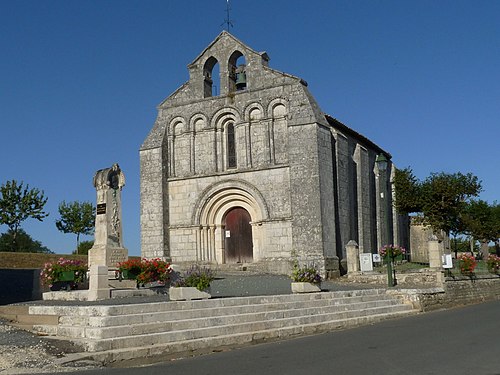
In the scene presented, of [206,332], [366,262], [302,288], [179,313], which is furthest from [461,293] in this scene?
[179,313]

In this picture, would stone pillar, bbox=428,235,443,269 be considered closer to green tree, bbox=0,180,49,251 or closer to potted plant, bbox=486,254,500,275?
potted plant, bbox=486,254,500,275

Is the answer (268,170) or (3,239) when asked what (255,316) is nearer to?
(268,170)

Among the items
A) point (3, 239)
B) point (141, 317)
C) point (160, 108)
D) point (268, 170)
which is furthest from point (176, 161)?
point (3, 239)

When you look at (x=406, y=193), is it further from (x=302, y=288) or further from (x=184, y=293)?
(x=184, y=293)

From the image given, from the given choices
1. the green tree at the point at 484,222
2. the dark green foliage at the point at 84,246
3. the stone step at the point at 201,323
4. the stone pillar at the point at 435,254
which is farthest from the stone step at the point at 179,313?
the dark green foliage at the point at 84,246

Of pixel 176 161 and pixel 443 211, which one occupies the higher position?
pixel 176 161

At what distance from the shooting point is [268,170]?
27109 mm

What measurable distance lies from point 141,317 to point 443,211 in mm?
28787

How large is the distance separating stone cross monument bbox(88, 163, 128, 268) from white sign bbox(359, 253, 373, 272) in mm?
10687

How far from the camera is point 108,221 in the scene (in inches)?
675

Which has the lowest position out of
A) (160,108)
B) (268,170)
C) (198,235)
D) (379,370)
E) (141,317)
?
(379,370)

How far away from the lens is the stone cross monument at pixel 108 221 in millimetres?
17031

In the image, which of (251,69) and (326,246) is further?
(251,69)

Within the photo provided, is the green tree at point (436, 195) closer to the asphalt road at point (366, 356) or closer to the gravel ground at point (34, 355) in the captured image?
the asphalt road at point (366, 356)
